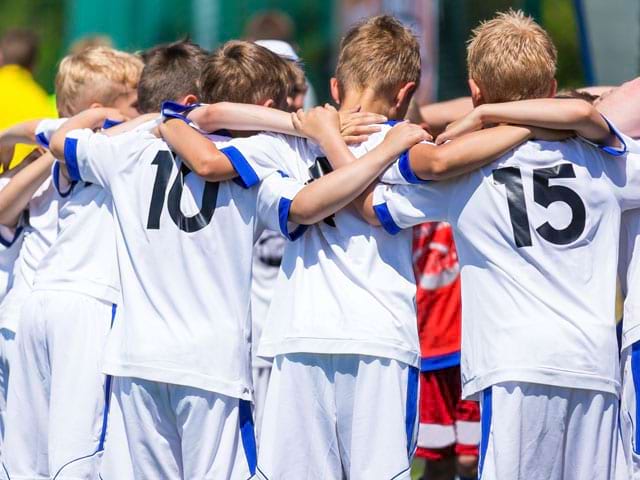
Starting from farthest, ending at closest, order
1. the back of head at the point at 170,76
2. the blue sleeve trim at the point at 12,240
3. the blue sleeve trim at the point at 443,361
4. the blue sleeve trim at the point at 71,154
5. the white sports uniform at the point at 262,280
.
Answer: the white sports uniform at the point at 262,280, the blue sleeve trim at the point at 443,361, the blue sleeve trim at the point at 12,240, the back of head at the point at 170,76, the blue sleeve trim at the point at 71,154

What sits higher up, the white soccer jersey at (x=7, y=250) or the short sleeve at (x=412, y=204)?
the short sleeve at (x=412, y=204)

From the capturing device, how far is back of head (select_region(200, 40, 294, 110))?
4531mm

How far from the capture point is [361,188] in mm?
4062

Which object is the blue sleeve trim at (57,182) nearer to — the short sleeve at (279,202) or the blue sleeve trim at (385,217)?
the short sleeve at (279,202)

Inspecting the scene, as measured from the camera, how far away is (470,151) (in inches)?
154

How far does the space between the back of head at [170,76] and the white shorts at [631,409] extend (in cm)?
207

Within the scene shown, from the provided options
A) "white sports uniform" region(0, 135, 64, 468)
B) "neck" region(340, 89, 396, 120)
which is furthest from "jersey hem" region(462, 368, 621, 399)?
"white sports uniform" region(0, 135, 64, 468)

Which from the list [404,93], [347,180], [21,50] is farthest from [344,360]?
[21,50]

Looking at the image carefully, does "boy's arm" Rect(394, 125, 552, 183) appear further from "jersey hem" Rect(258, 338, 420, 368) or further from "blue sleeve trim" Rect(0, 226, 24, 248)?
"blue sleeve trim" Rect(0, 226, 24, 248)

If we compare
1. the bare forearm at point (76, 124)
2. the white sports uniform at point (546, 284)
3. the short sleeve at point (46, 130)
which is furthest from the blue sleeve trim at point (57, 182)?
the white sports uniform at point (546, 284)

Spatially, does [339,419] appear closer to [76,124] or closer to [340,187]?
[340,187]

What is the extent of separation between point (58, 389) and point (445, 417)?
82.3 inches

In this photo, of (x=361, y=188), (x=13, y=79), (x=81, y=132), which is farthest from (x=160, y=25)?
(x=361, y=188)

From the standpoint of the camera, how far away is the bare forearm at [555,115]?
12.6ft
